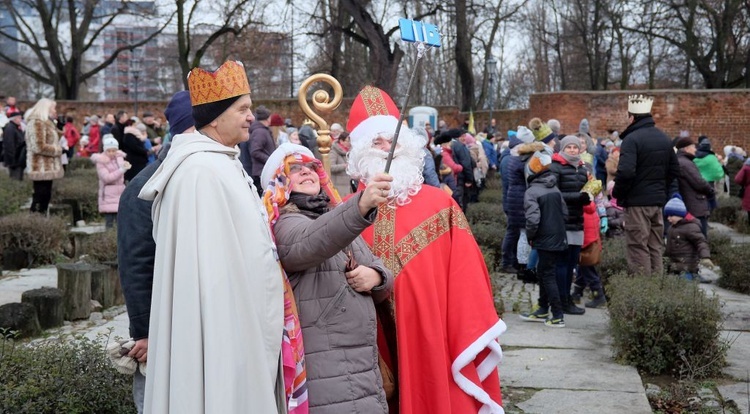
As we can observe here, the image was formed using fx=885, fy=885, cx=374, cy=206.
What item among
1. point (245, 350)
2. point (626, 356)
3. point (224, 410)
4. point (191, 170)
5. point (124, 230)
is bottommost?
point (626, 356)

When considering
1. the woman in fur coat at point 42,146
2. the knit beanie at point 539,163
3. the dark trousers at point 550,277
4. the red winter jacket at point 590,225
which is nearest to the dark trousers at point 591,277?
the red winter jacket at point 590,225

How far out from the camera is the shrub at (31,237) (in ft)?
33.3

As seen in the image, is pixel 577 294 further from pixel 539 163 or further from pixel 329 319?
pixel 329 319

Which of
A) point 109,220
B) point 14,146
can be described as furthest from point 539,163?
point 14,146

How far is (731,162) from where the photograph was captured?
20328mm

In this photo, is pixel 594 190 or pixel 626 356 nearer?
pixel 626 356

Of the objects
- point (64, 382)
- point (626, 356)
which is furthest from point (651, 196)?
point (64, 382)

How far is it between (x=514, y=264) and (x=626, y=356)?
15.4 feet

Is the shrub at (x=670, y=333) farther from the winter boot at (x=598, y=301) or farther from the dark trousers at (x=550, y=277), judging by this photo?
the winter boot at (x=598, y=301)

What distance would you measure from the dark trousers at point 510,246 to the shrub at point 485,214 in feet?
6.87

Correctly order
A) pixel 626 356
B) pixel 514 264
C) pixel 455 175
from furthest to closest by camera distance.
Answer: pixel 455 175 < pixel 514 264 < pixel 626 356

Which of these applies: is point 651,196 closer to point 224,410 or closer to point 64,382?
point 64,382

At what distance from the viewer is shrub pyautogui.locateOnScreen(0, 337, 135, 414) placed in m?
4.01

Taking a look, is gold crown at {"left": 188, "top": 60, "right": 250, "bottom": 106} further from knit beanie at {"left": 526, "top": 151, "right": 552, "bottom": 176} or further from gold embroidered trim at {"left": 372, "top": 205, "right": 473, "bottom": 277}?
knit beanie at {"left": 526, "top": 151, "right": 552, "bottom": 176}
